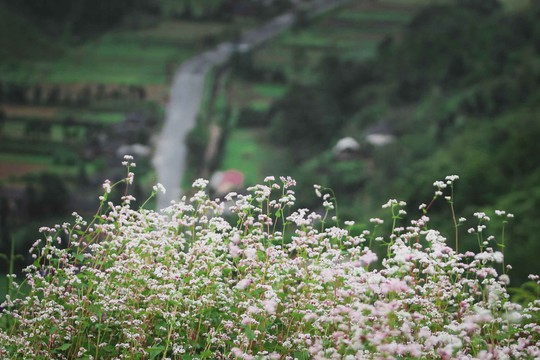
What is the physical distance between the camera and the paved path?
3541 cm

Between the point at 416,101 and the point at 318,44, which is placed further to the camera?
the point at 318,44

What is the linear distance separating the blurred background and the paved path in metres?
0.17

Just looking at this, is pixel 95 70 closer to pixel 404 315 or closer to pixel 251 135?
pixel 251 135

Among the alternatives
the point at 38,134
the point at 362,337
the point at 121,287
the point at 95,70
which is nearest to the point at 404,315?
the point at 362,337

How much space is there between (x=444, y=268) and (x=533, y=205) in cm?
1413

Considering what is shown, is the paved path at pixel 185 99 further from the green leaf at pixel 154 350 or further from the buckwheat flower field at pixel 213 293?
the green leaf at pixel 154 350

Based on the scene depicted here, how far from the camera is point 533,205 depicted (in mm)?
17312

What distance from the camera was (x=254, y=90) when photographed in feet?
138

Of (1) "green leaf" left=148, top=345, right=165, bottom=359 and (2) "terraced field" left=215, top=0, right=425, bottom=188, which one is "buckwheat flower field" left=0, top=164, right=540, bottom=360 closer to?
(1) "green leaf" left=148, top=345, right=165, bottom=359

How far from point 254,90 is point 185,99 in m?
3.77

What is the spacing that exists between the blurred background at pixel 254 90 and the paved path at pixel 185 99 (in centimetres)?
17

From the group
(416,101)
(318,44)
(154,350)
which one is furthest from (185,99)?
(154,350)

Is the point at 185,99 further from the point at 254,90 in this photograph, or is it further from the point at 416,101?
the point at 416,101

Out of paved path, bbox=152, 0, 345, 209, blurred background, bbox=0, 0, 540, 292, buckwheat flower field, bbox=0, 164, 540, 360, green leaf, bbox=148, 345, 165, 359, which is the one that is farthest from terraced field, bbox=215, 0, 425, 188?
green leaf, bbox=148, 345, 165, 359
